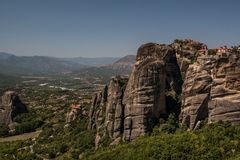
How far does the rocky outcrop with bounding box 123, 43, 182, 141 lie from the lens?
6525cm

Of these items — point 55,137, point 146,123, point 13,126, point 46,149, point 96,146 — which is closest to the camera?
point 146,123

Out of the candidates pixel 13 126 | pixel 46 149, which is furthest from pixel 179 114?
pixel 13 126

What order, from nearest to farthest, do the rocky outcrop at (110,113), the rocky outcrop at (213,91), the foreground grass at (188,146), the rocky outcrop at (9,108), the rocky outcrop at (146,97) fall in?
the foreground grass at (188,146)
the rocky outcrop at (213,91)
the rocky outcrop at (146,97)
the rocky outcrop at (110,113)
the rocky outcrop at (9,108)

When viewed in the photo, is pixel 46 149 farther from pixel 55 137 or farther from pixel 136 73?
pixel 136 73

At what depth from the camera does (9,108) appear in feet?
368

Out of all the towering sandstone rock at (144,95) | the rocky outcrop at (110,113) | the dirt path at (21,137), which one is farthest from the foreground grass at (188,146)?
the dirt path at (21,137)

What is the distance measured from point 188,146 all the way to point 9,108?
237 ft

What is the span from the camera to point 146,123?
65.2 meters

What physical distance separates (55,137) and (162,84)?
30520 millimetres

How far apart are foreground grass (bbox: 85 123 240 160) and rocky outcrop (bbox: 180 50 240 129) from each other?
2.53 metres

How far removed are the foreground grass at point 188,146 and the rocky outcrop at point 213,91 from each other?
2.53 meters

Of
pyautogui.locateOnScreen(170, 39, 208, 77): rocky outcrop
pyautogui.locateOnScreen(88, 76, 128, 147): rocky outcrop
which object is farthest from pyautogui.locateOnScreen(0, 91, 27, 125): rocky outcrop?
pyautogui.locateOnScreen(170, 39, 208, 77): rocky outcrop

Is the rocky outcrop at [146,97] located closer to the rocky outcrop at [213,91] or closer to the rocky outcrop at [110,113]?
the rocky outcrop at [110,113]

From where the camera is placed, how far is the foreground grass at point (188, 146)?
51938 millimetres
